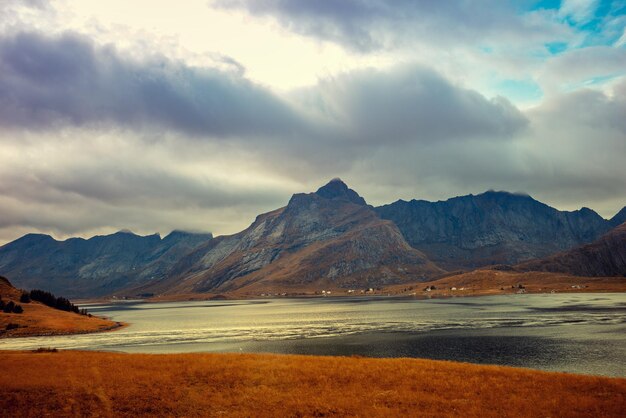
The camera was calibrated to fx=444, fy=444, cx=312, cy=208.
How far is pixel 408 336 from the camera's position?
106 m

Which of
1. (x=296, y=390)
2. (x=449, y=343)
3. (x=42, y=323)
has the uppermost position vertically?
(x=296, y=390)

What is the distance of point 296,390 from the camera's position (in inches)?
1483

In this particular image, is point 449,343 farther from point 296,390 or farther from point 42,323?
point 42,323

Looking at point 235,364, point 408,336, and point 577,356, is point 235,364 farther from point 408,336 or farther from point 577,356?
point 408,336

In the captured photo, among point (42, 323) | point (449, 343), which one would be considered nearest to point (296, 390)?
point (449, 343)

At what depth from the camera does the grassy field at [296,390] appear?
3238cm

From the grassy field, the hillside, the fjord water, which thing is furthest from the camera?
→ the hillside

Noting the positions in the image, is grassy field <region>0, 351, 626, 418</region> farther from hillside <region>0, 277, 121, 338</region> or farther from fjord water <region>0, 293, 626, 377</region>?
hillside <region>0, 277, 121, 338</region>

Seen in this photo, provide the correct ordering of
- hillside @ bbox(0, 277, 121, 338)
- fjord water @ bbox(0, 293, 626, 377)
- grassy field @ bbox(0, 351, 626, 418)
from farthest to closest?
hillside @ bbox(0, 277, 121, 338) < fjord water @ bbox(0, 293, 626, 377) < grassy field @ bbox(0, 351, 626, 418)

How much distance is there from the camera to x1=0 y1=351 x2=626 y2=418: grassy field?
32375 millimetres

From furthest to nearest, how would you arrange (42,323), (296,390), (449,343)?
(42,323), (449,343), (296,390)

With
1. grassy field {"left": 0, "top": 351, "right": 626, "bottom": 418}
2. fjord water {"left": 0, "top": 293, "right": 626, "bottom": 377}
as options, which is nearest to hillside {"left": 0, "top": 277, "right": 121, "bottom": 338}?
fjord water {"left": 0, "top": 293, "right": 626, "bottom": 377}

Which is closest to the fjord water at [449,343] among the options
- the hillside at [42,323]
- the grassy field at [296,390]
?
the hillside at [42,323]

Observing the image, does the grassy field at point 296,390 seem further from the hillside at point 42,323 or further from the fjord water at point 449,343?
the hillside at point 42,323
